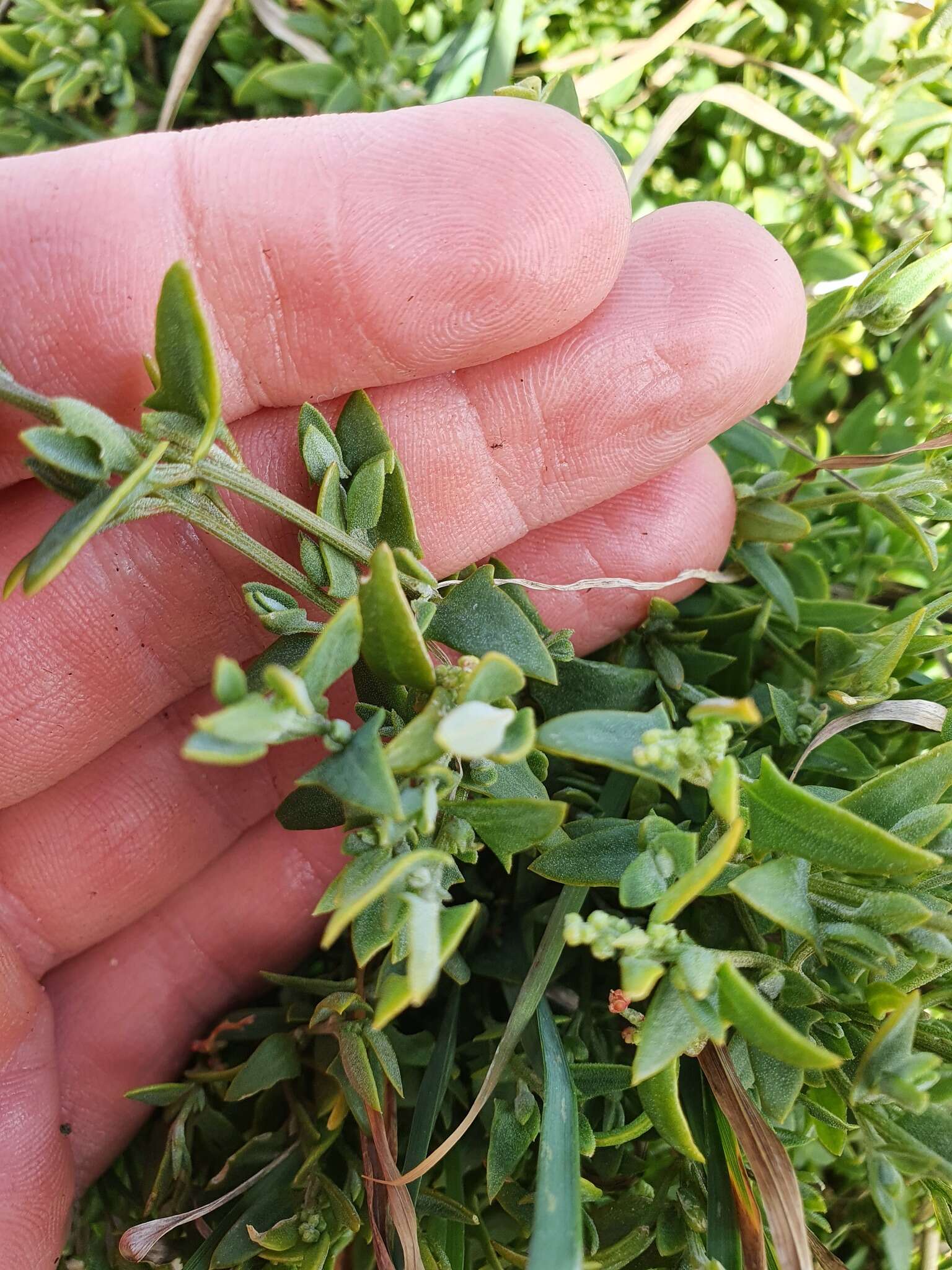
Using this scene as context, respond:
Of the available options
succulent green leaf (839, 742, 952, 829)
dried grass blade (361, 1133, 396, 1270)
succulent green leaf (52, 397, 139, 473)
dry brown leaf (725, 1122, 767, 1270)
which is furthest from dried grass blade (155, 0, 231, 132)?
dry brown leaf (725, 1122, 767, 1270)

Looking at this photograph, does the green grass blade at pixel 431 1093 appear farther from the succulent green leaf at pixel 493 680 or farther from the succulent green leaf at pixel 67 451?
the succulent green leaf at pixel 67 451

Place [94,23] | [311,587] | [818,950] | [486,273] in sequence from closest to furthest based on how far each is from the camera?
[818,950], [311,587], [486,273], [94,23]

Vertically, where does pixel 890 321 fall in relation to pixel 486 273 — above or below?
below

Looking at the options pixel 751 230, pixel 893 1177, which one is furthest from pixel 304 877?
A: pixel 751 230

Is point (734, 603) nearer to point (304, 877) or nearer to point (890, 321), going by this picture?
point (890, 321)

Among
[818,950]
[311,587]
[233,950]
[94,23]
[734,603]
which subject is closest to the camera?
[818,950]

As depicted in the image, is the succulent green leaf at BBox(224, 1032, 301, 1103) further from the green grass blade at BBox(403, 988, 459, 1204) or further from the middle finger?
the middle finger

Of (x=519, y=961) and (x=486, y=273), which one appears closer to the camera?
(x=486, y=273)

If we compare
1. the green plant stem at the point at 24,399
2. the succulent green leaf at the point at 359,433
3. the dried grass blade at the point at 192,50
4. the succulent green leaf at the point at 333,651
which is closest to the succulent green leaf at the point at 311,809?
the succulent green leaf at the point at 333,651
